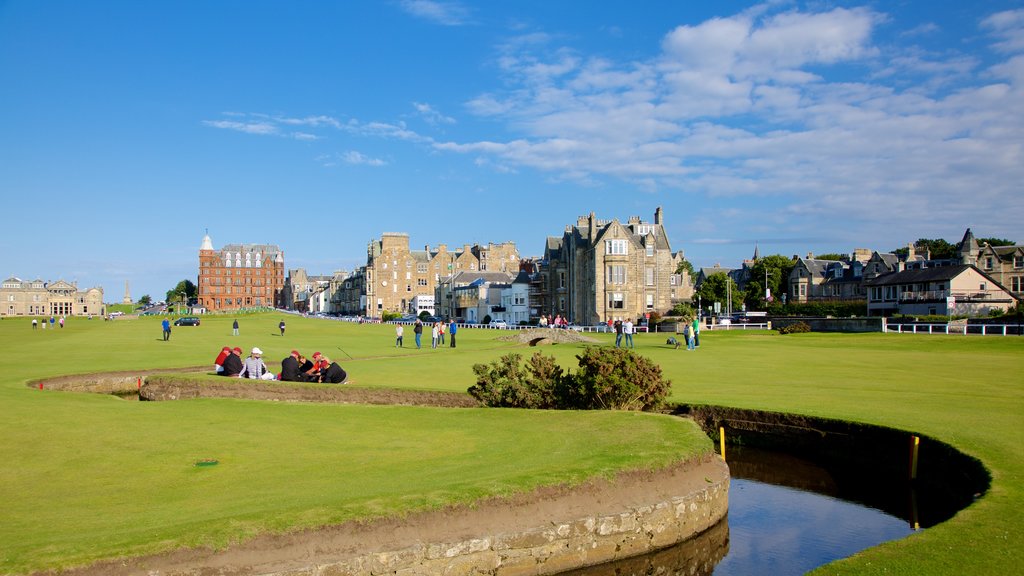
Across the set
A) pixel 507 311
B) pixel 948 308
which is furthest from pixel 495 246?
pixel 948 308

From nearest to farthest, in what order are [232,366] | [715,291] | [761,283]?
[232,366] → [715,291] → [761,283]

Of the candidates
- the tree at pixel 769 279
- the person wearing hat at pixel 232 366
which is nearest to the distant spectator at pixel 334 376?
the person wearing hat at pixel 232 366

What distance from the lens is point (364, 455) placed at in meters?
15.2

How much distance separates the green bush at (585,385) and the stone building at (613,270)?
63.4 meters

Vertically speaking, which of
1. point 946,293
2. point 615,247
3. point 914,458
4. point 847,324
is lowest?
point 914,458

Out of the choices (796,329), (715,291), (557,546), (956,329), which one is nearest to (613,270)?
(796,329)

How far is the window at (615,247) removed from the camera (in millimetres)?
85625

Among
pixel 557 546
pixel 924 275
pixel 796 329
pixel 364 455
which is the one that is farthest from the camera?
pixel 924 275

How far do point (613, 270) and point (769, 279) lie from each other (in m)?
62.7

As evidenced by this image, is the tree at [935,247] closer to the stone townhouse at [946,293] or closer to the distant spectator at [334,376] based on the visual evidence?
the stone townhouse at [946,293]

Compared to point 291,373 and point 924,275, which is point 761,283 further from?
point 291,373

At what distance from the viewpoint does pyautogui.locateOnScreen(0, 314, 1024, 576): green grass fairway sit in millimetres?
10078

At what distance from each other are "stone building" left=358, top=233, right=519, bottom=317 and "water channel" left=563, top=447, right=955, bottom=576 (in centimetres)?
12871

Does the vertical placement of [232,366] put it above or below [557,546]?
above
